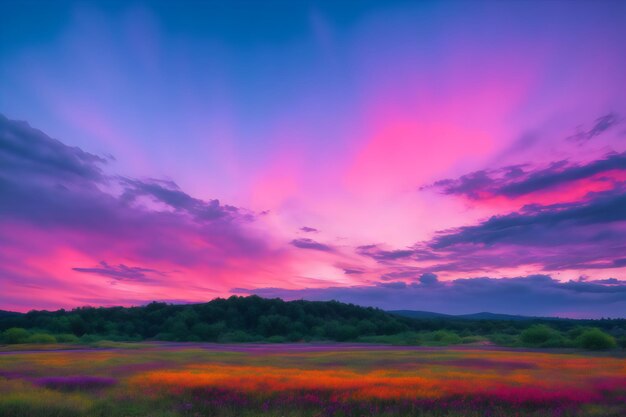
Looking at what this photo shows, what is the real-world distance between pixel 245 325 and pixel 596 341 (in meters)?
63.1

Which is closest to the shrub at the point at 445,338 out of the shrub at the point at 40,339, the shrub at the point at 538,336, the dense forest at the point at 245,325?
the dense forest at the point at 245,325

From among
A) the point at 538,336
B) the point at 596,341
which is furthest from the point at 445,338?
the point at 596,341

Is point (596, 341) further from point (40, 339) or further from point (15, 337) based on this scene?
point (15, 337)

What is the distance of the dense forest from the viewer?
238ft

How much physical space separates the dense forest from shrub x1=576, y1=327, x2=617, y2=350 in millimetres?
13903

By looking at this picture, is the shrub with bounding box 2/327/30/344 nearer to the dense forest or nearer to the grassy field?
the dense forest

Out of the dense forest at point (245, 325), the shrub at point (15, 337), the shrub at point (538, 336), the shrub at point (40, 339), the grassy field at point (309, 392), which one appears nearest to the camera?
the grassy field at point (309, 392)

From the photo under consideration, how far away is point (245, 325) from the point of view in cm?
9012

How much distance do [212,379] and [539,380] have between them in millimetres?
15894

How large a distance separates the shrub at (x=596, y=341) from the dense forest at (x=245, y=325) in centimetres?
1390

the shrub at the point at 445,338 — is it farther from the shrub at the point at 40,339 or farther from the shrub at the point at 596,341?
the shrub at the point at 40,339

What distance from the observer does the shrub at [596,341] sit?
44.9 m

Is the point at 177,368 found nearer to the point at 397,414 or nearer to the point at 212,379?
the point at 212,379

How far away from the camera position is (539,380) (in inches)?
845
